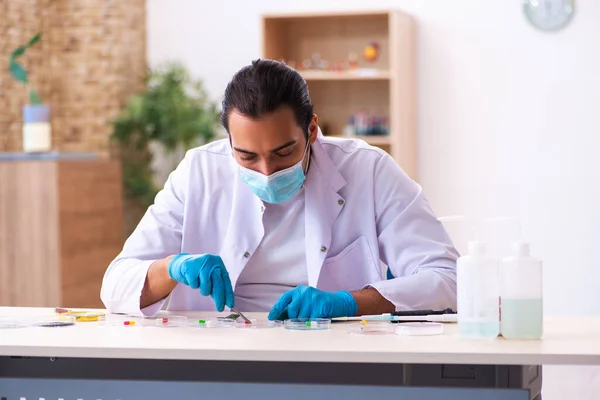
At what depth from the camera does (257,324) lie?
1.76 metres

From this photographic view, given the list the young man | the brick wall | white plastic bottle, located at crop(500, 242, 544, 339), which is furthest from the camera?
the brick wall

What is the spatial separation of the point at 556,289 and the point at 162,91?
7.40 ft

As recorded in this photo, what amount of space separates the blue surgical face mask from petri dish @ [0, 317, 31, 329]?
1.83ft

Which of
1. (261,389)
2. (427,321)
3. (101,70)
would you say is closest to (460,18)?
(101,70)

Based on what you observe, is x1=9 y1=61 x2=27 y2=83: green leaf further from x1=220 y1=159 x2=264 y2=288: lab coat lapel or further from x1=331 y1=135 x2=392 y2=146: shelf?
x1=220 y1=159 x2=264 y2=288: lab coat lapel

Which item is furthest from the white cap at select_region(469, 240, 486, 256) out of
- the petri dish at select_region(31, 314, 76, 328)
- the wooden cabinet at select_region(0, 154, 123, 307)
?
the wooden cabinet at select_region(0, 154, 123, 307)

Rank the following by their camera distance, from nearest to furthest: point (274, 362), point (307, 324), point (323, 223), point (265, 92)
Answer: point (274, 362) < point (307, 324) < point (265, 92) < point (323, 223)

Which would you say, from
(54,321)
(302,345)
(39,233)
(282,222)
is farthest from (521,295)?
(39,233)

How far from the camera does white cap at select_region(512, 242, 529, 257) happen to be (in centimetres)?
150

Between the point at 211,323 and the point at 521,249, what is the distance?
0.63 m

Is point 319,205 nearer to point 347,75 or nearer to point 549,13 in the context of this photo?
point 347,75

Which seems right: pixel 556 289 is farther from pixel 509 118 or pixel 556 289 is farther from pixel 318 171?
pixel 318 171

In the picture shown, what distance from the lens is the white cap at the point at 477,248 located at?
4.95ft

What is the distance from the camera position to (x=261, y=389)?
58.2 inches
